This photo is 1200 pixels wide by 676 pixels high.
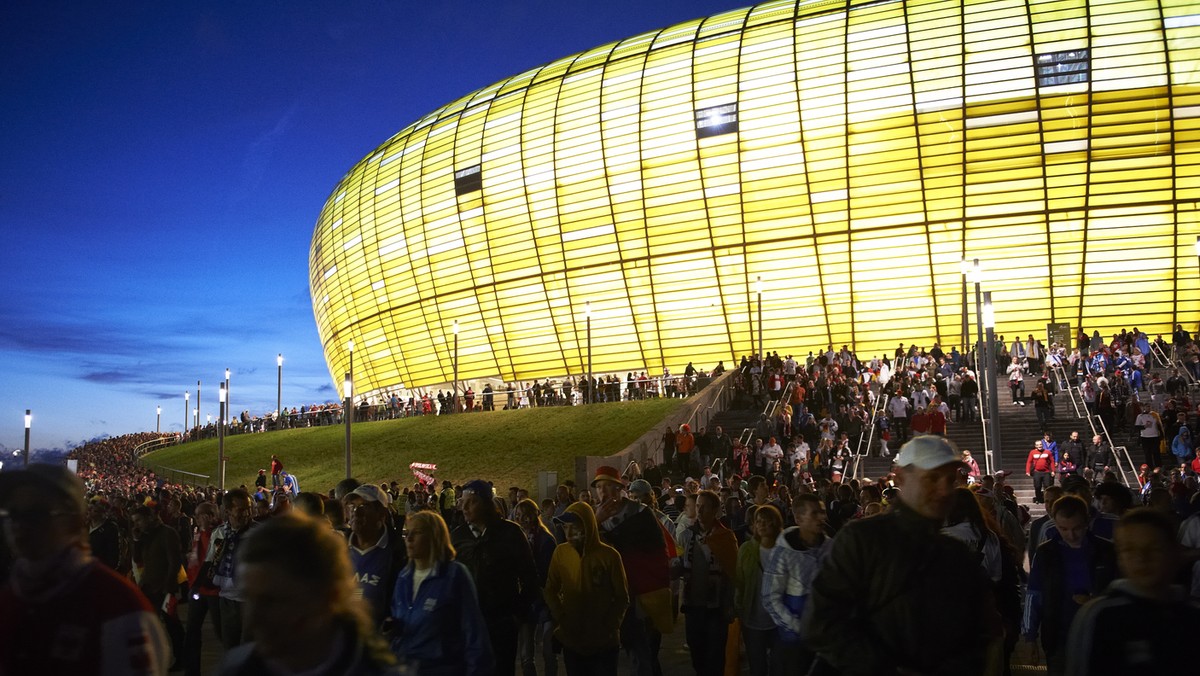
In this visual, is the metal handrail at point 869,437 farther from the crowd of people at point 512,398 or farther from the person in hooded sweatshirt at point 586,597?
the person in hooded sweatshirt at point 586,597

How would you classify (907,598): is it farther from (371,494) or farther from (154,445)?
(154,445)

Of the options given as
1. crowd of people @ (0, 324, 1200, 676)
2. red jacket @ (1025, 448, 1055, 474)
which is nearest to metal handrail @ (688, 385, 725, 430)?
red jacket @ (1025, 448, 1055, 474)

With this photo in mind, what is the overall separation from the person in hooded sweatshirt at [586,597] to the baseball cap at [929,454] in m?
2.79

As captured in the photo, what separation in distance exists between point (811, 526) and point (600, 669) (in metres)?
1.46

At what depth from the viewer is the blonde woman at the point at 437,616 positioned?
4.44 meters

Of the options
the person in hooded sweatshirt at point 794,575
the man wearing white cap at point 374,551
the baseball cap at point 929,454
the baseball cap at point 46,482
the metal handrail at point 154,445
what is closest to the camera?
the baseball cap at point 46,482

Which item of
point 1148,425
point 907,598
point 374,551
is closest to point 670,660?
point 374,551

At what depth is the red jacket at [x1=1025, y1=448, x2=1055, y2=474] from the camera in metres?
18.2

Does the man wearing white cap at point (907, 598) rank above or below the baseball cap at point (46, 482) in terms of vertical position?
below

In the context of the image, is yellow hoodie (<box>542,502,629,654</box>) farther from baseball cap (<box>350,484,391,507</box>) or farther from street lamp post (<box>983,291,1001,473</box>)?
street lamp post (<box>983,291,1001,473</box>)

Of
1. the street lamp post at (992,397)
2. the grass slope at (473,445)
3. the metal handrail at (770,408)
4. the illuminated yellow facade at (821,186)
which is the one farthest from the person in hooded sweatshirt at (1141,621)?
the illuminated yellow facade at (821,186)

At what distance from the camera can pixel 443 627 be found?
4523 millimetres

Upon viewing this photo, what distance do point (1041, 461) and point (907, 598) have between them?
1660cm

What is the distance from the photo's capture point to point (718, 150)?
47.3 metres
